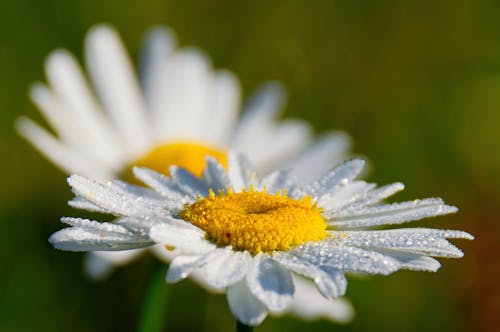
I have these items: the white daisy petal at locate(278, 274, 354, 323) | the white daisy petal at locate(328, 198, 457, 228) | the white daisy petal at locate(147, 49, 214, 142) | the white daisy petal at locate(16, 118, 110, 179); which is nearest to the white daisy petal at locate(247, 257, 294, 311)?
the white daisy petal at locate(328, 198, 457, 228)

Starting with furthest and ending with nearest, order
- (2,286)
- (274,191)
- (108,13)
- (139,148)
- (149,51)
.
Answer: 1. (108,13)
2. (149,51)
3. (139,148)
4. (2,286)
5. (274,191)

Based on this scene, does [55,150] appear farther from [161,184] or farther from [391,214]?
[391,214]

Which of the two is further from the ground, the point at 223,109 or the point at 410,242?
the point at 223,109

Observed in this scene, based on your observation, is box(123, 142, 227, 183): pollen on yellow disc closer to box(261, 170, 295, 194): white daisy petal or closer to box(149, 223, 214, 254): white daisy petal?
box(261, 170, 295, 194): white daisy petal

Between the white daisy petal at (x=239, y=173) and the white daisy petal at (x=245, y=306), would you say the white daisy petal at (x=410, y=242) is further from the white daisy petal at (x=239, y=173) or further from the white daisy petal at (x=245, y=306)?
the white daisy petal at (x=239, y=173)

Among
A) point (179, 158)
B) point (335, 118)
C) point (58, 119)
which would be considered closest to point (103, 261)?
point (179, 158)

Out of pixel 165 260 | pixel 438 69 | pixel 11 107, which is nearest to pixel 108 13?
A: pixel 11 107

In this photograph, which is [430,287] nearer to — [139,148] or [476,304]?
[476,304]

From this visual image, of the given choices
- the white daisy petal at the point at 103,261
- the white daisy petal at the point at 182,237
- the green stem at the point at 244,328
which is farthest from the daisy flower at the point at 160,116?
the green stem at the point at 244,328
